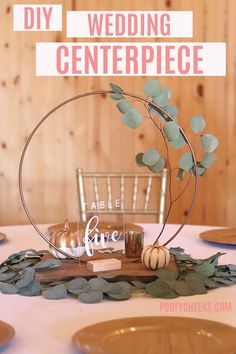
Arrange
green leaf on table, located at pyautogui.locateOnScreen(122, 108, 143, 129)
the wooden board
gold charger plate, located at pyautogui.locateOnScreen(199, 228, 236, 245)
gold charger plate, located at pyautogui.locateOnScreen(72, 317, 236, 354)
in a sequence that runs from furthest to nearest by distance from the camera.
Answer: gold charger plate, located at pyautogui.locateOnScreen(199, 228, 236, 245) → green leaf on table, located at pyautogui.locateOnScreen(122, 108, 143, 129) → the wooden board → gold charger plate, located at pyautogui.locateOnScreen(72, 317, 236, 354)

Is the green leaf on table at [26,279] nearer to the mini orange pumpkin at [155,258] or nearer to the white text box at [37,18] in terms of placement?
the mini orange pumpkin at [155,258]

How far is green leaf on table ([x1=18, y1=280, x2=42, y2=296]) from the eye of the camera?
115cm

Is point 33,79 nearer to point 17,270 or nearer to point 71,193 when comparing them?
point 71,193

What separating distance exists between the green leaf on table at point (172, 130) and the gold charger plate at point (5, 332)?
2.06 feet

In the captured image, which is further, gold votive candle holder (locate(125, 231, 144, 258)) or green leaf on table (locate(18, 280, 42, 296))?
gold votive candle holder (locate(125, 231, 144, 258))

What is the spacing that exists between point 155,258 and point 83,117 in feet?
6.74

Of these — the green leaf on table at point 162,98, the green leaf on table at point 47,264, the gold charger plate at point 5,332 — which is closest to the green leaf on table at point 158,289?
the green leaf on table at point 47,264

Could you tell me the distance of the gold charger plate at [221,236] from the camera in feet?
5.40

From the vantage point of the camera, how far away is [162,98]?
1362mm

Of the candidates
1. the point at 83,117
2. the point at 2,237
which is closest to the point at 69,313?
the point at 2,237

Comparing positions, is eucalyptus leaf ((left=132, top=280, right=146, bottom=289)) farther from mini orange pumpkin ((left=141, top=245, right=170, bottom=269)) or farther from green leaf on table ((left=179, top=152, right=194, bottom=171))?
green leaf on table ((left=179, top=152, right=194, bottom=171))

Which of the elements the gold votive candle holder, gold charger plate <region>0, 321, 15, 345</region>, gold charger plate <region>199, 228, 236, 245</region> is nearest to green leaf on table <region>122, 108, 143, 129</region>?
the gold votive candle holder

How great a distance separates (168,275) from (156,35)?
2236mm

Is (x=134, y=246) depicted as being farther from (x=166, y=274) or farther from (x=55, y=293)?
(x=55, y=293)
